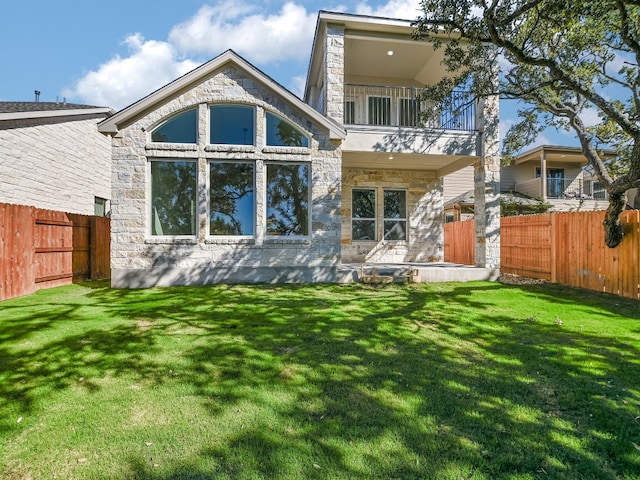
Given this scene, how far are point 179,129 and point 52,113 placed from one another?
17.4 feet

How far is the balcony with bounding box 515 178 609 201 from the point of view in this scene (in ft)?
68.0

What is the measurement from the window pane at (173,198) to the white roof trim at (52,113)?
4.59 meters

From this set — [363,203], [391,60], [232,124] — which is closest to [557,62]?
[391,60]

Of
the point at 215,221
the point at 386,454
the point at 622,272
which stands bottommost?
the point at 386,454

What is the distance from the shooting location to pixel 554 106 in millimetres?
10773

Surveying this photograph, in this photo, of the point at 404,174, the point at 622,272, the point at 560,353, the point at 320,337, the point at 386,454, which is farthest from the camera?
the point at 404,174

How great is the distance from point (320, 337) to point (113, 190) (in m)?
7.24

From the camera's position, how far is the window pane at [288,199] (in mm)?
9656

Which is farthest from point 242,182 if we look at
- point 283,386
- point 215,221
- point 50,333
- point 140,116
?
point 283,386

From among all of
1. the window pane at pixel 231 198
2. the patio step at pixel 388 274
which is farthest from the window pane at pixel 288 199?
the patio step at pixel 388 274

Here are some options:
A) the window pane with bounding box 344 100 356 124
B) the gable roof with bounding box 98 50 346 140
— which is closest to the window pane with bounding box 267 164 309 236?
the gable roof with bounding box 98 50 346 140

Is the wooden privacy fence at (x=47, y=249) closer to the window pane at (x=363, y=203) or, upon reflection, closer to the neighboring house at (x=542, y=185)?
the window pane at (x=363, y=203)

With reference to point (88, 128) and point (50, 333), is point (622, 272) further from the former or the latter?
point (88, 128)

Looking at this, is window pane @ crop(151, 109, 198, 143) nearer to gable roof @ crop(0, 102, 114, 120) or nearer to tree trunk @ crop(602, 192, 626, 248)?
gable roof @ crop(0, 102, 114, 120)
